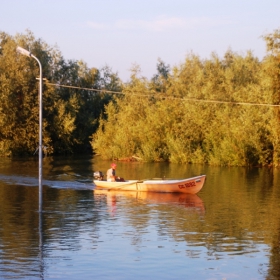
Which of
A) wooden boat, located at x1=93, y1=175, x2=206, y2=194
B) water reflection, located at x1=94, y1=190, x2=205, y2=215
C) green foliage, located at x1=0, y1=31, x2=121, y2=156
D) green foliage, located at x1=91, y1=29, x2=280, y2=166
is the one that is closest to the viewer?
water reflection, located at x1=94, y1=190, x2=205, y2=215

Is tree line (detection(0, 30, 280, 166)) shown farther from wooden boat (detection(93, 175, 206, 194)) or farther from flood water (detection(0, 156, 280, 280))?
wooden boat (detection(93, 175, 206, 194))

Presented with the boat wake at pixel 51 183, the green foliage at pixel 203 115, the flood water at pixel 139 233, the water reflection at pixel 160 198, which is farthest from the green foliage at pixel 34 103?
the water reflection at pixel 160 198

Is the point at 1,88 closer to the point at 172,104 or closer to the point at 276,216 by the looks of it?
the point at 172,104

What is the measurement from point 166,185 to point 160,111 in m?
26.8

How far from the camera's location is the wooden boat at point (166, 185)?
29.9 meters

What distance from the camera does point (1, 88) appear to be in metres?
60.7

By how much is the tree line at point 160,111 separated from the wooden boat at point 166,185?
1652 centimetres

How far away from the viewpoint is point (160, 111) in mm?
56688

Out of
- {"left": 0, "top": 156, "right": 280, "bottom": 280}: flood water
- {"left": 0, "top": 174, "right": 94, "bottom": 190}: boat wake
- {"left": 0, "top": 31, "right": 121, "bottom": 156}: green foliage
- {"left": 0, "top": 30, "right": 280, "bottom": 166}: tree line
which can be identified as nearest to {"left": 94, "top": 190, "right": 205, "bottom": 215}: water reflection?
{"left": 0, "top": 156, "right": 280, "bottom": 280}: flood water

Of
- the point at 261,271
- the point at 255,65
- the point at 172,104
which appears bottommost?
the point at 261,271

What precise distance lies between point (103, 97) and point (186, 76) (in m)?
17.4

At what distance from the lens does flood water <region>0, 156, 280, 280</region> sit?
14.5 m

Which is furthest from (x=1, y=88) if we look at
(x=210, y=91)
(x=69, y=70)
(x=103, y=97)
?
(x=210, y=91)

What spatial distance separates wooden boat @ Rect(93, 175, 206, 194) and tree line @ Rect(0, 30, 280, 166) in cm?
1652
